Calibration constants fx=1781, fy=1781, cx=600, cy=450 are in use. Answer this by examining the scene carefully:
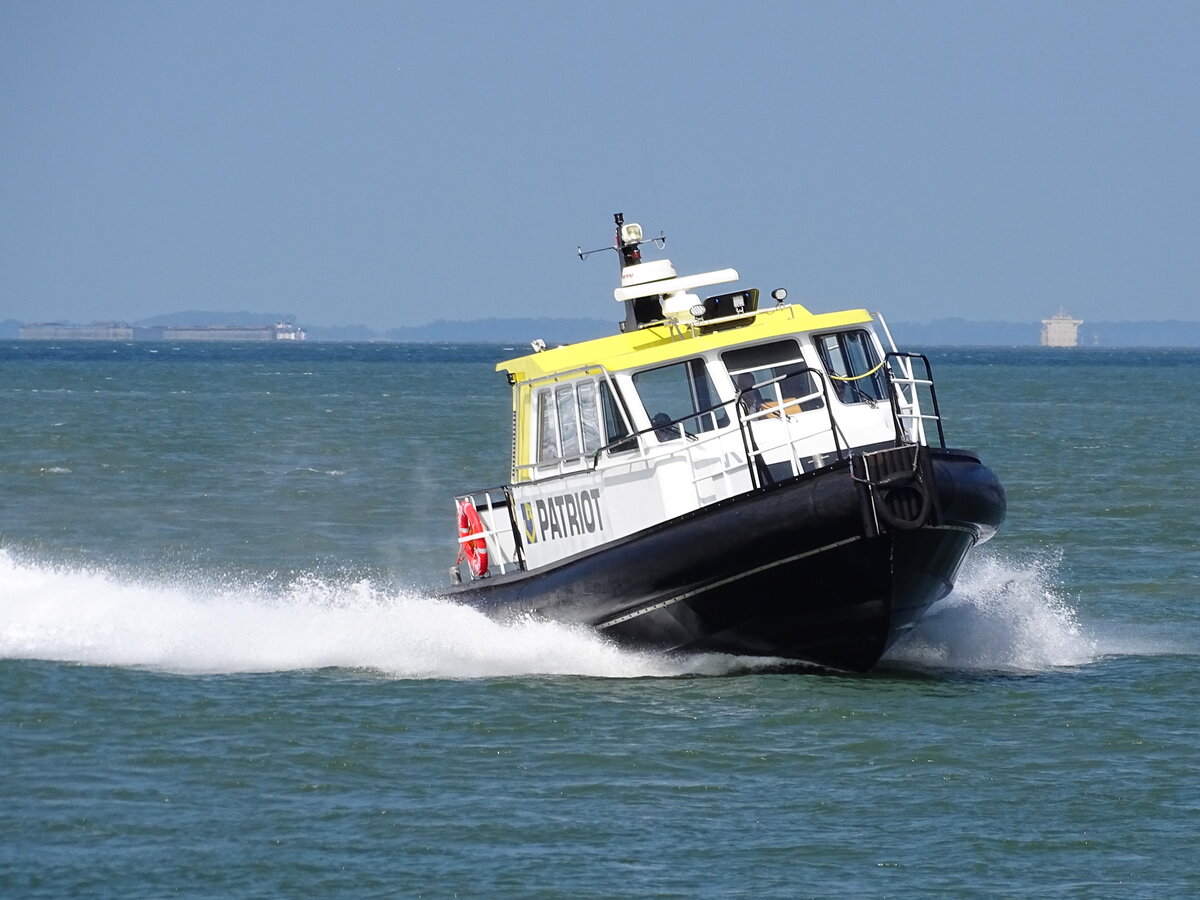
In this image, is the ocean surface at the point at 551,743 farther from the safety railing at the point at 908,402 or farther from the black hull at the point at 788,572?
the safety railing at the point at 908,402

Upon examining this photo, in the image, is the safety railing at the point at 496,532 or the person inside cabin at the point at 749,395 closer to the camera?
the person inside cabin at the point at 749,395

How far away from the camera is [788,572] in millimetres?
11898

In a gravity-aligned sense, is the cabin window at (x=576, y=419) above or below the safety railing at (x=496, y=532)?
above

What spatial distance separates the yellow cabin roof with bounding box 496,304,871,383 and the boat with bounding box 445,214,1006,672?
2 cm

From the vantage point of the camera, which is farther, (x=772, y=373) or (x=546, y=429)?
(x=546, y=429)

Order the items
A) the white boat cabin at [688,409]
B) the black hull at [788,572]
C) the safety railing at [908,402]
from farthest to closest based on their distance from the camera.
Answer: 1. the white boat cabin at [688,409]
2. the safety railing at [908,402]
3. the black hull at [788,572]

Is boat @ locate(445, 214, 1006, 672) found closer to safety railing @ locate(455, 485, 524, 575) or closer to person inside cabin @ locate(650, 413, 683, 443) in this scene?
person inside cabin @ locate(650, 413, 683, 443)

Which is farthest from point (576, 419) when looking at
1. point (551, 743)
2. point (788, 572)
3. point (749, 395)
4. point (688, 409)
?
point (551, 743)

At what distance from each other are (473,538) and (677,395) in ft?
7.27

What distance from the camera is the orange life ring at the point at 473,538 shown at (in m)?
13.8

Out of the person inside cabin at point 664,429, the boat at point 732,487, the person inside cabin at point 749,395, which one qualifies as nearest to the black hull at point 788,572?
the boat at point 732,487

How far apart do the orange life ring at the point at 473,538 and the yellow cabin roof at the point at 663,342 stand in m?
1.15

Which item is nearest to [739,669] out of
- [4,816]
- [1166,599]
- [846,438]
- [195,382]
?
[846,438]

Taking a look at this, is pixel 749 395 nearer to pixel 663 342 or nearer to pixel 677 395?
pixel 677 395
